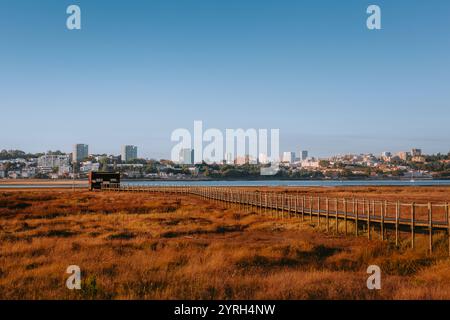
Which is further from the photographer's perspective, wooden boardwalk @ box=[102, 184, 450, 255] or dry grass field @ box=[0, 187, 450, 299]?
wooden boardwalk @ box=[102, 184, 450, 255]

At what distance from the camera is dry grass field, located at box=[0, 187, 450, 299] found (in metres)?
12.8

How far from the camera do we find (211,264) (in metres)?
16.8

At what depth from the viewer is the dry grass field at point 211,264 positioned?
1281cm

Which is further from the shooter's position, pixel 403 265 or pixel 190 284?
pixel 403 265

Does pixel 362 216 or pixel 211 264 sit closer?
pixel 211 264

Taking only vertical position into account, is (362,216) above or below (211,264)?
above

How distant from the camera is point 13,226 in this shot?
101 ft

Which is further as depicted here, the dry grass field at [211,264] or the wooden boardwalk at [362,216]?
the wooden boardwalk at [362,216]
